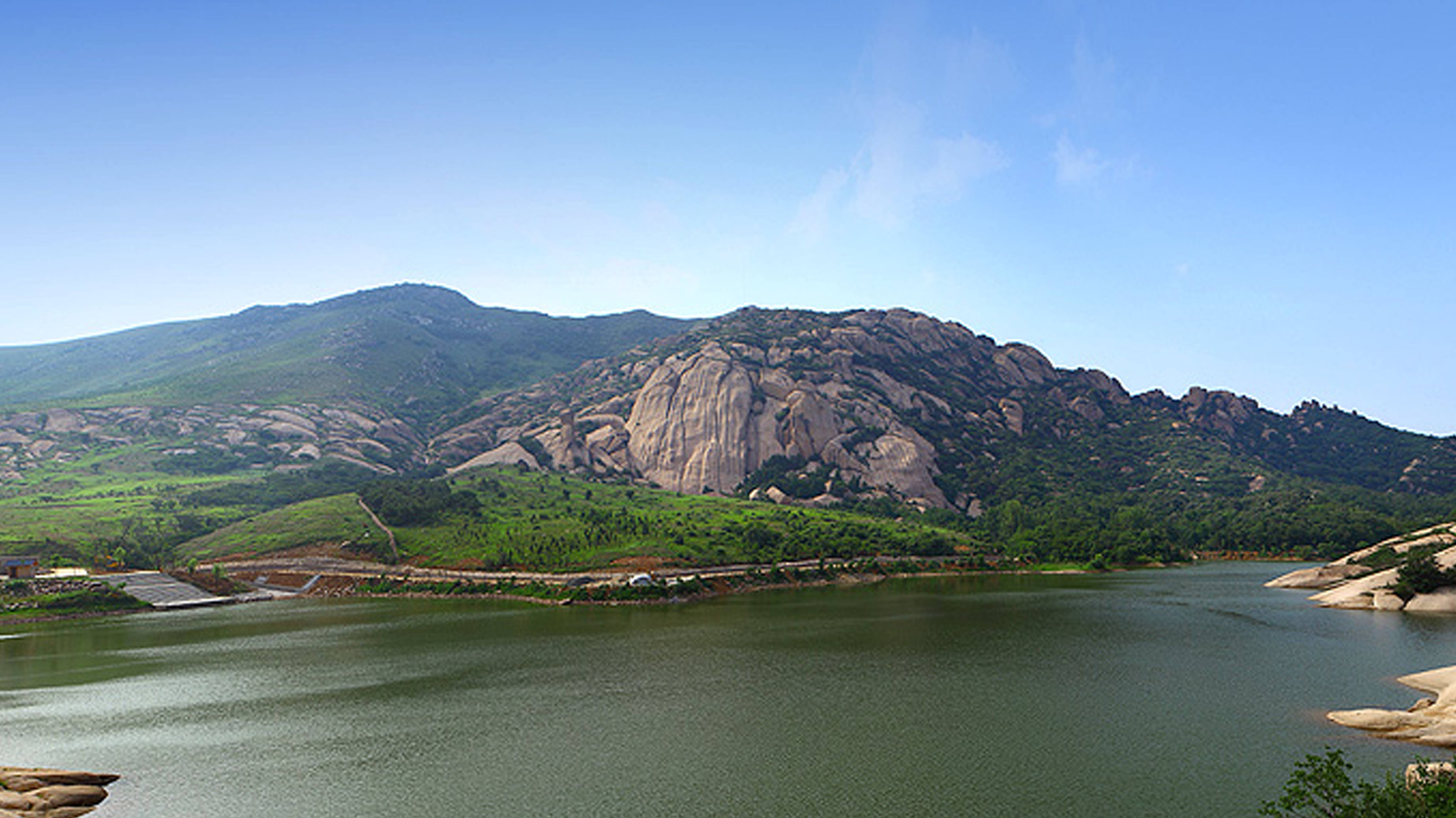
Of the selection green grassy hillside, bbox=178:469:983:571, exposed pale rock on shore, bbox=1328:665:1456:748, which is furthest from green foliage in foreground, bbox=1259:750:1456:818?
green grassy hillside, bbox=178:469:983:571

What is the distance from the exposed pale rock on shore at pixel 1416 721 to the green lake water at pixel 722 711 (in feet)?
6.47

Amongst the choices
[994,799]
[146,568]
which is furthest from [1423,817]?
[146,568]

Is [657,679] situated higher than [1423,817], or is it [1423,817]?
[1423,817]

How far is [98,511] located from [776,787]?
184m

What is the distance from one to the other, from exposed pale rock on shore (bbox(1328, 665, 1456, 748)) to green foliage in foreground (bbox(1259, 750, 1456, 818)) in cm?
1241

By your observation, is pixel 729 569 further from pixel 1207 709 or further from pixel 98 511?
pixel 98 511

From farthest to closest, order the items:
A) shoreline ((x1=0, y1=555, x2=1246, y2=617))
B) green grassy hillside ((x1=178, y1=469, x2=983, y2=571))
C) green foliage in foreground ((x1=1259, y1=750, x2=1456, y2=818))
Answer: green grassy hillside ((x1=178, y1=469, x2=983, y2=571)) < shoreline ((x1=0, y1=555, x2=1246, y2=617)) < green foliage in foreground ((x1=1259, y1=750, x2=1456, y2=818))

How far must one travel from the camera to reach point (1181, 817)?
34.7 meters

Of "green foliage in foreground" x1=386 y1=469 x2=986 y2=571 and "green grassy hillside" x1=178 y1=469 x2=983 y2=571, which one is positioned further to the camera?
"green grassy hillside" x1=178 y1=469 x2=983 y2=571

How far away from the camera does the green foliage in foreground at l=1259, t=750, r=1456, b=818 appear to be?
27531 millimetres

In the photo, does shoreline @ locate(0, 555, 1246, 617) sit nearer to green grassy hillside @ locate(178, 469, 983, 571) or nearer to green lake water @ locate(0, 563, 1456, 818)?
green grassy hillside @ locate(178, 469, 983, 571)

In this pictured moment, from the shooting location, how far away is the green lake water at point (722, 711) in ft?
128

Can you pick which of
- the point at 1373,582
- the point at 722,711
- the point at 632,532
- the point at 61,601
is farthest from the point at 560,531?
the point at 1373,582

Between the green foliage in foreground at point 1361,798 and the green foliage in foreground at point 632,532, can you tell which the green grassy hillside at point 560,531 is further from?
the green foliage in foreground at point 1361,798
